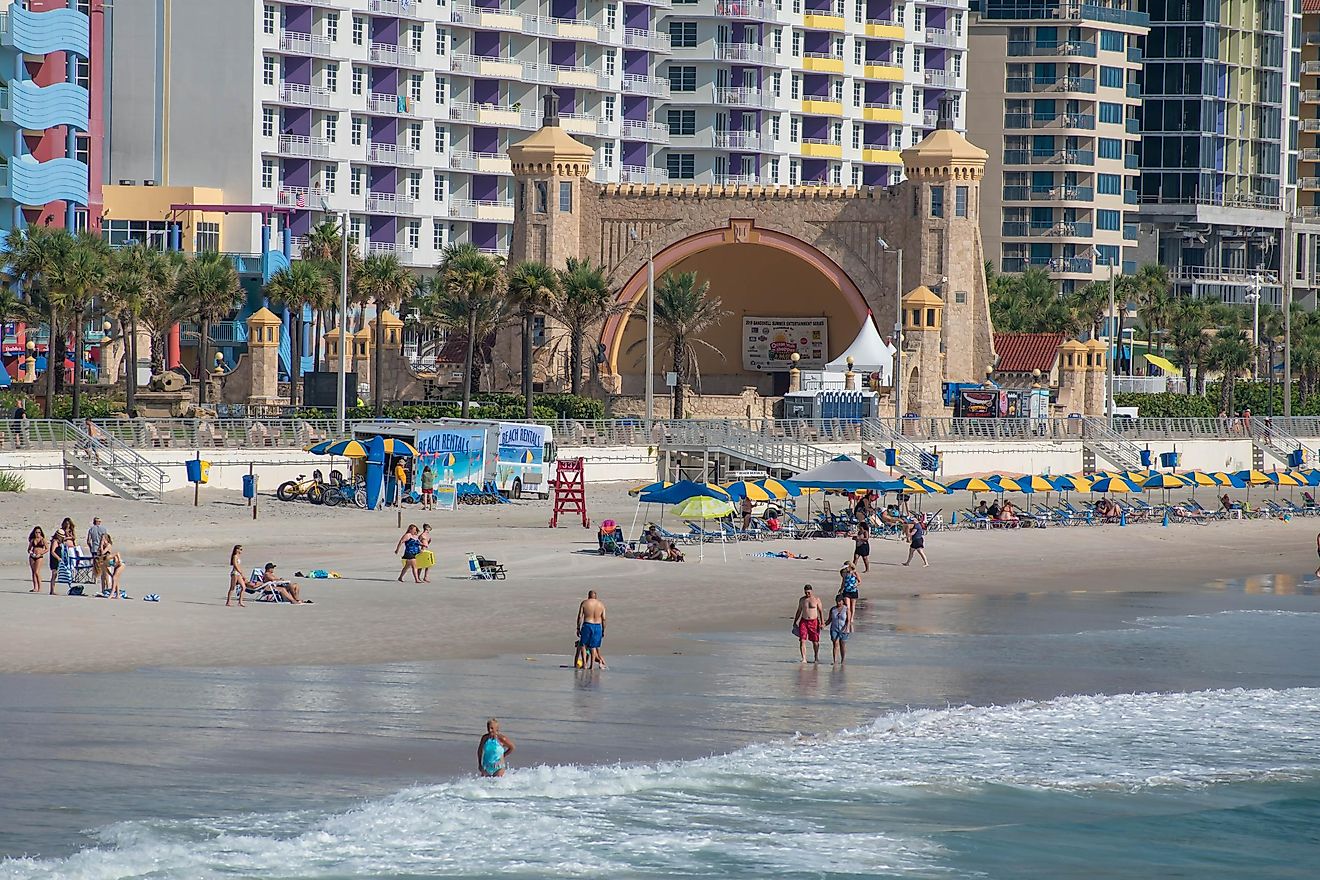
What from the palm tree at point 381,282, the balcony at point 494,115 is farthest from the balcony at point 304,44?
the palm tree at point 381,282

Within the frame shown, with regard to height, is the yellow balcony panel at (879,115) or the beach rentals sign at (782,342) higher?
the yellow balcony panel at (879,115)

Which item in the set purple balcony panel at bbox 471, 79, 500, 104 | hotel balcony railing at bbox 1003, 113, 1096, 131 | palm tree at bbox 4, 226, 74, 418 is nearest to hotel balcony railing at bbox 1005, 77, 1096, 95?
hotel balcony railing at bbox 1003, 113, 1096, 131

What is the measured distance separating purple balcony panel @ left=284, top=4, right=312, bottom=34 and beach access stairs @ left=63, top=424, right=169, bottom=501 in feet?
176

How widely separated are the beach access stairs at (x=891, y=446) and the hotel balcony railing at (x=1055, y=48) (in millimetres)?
67124

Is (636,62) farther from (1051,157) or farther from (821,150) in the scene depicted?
(1051,157)

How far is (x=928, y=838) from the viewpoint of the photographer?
71.0 feet

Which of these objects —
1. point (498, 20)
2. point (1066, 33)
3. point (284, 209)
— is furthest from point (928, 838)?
point (1066, 33)

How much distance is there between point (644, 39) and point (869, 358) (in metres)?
46.2

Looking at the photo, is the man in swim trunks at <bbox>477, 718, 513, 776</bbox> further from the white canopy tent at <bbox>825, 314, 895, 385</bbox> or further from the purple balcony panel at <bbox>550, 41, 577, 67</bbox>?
the purple balcony panel at <bbox>550, 41, 577, 67</bbox>

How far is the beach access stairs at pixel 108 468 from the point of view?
156 feet

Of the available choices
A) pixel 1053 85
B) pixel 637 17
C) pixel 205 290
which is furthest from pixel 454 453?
pixel 1053 85

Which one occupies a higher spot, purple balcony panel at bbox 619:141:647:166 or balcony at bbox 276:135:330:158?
purple balcony panel at bbox 619:141:647:166

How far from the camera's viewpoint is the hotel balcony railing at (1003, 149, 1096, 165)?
125 metres

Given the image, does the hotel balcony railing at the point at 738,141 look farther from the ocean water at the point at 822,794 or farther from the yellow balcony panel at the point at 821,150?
the ocean water at the point at 822,794
